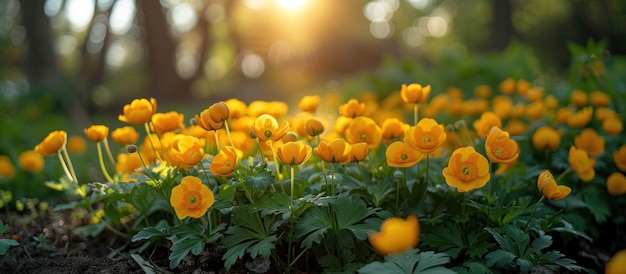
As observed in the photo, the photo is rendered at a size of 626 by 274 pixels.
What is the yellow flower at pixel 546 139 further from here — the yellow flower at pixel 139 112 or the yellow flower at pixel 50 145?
the yellow flower at pixel 50 145

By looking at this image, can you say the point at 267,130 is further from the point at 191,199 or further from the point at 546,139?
the point at 546,139

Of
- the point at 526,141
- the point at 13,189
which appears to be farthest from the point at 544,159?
the point at 13,189

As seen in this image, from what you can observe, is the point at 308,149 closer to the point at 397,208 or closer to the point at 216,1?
the point at 397,208

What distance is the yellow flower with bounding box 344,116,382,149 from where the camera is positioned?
2.02 meters

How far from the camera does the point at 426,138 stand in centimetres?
175

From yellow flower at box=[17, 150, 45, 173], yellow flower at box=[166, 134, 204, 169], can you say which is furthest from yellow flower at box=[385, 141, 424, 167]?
yellow flower at box=[17, 150, 45, 173]

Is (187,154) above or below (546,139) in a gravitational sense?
above

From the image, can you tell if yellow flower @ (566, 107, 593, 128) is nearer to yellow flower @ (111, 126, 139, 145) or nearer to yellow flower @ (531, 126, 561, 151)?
yellow flower @ (531, 126, 561, 151)

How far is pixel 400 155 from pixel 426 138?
0.41 ft

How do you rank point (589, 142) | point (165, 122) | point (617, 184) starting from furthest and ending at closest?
point (589, 142) → point (617, 184) → point (165, 122)

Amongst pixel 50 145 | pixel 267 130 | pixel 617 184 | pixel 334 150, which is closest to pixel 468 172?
pixel 334 150

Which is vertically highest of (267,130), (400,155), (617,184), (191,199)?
(267,130)

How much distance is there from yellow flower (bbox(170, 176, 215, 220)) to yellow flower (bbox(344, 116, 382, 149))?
24.5 inches

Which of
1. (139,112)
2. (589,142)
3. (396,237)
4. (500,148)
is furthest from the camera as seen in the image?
(589,142)
